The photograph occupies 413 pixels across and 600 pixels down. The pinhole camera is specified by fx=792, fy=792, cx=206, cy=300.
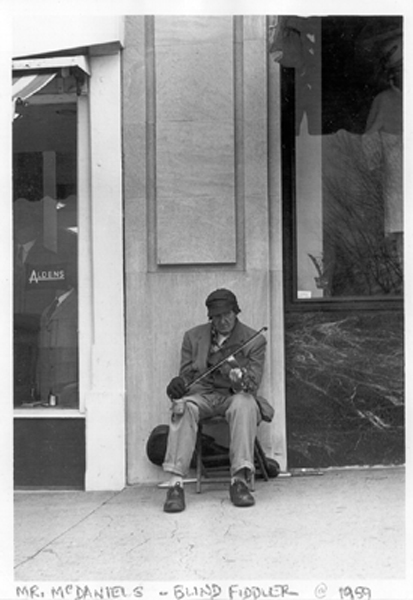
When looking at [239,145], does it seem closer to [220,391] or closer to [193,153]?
[193,153]

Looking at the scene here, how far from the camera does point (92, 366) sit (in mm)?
6566

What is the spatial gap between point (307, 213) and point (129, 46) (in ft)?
6.60

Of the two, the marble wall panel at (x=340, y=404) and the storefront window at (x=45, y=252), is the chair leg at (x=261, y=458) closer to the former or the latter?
the marble wall panel at (x=340, y=404)

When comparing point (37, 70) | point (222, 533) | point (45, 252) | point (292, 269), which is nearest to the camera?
point (222, 533)

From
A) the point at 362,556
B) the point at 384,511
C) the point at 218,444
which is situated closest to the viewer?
the point at 362,556

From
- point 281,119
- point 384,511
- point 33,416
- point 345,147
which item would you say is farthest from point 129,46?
point 384,511

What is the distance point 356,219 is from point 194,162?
4.76 feet

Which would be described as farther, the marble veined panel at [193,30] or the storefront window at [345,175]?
the storefront window at [345,175]

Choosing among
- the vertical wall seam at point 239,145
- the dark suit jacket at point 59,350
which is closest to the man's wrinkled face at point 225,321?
the vertical wall seam at point 239,145

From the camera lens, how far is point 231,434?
573 centimetres

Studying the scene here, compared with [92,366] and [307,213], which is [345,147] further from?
[92,366]

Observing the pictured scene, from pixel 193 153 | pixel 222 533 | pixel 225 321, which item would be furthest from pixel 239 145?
pixel 222 533

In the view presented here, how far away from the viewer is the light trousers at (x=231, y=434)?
5676mm

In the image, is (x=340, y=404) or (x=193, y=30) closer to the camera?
(x=193, y=30)
